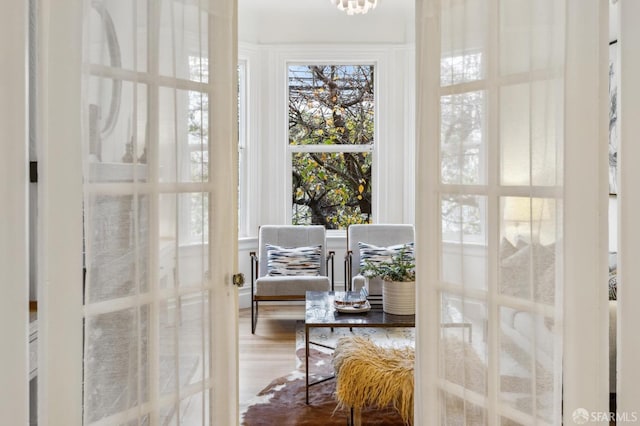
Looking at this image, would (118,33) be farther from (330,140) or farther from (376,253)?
(330,140)

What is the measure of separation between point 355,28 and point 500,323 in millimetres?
4231

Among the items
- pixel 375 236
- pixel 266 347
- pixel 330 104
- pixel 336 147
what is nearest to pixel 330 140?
pixel 336 147

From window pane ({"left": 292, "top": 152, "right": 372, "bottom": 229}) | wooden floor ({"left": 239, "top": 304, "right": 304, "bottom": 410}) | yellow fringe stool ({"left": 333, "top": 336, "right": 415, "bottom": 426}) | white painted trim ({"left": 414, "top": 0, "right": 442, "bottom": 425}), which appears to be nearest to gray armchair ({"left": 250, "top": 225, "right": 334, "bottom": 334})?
wooden floor ({"left": 239, "top": 304, "right": 304, "bottom": 410})

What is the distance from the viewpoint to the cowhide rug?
8.41 ft

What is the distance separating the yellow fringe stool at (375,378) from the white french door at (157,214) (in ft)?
2.30

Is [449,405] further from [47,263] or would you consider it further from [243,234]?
[243,234]

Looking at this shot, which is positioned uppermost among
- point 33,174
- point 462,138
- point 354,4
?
point 354,4

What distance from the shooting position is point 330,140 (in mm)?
5148

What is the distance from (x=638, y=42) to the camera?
1438 millimetres

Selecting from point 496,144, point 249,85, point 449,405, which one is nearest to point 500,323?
point 449,405

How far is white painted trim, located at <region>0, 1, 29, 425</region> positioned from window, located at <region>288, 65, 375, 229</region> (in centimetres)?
→ 387

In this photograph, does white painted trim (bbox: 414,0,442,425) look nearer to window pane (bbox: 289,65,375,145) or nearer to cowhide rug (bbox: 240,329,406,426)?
cowhide rug (bbox: 240,329,406,426)

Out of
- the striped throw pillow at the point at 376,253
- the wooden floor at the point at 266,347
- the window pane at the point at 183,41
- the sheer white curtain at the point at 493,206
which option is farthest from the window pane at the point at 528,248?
the striped throw pillow at the point at 376,253

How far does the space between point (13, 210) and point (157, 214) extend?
1.25 feet
